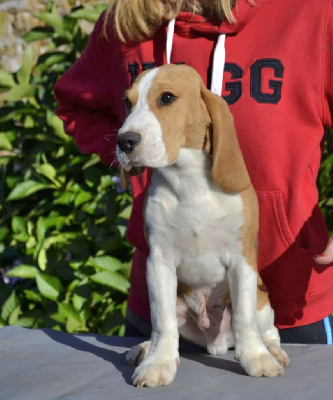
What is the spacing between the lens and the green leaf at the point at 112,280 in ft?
11.0

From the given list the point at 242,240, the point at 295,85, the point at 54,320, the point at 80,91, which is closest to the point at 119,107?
the point at 80,91

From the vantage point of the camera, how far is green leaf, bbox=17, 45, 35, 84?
381 centimetres

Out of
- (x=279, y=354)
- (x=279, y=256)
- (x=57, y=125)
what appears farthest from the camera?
(x=57, y=125)

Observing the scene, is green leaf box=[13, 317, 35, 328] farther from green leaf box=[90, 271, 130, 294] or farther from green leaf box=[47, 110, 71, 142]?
green leaf box=[47, 110, 71, 142]

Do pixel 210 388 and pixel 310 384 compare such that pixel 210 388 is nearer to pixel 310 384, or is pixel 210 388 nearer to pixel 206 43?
pixel 310 384

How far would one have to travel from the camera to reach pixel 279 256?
7.53 ft

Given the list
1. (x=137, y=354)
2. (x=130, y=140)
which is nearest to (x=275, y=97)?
(x=130, y=140)

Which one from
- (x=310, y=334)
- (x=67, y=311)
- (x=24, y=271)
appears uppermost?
(x=310, y=334)

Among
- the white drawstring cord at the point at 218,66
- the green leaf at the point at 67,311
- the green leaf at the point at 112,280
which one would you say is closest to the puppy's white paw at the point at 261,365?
the white drawstring cord at the point at 218,66

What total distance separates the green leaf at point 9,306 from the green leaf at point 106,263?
0.57 m

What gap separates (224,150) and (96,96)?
91cm

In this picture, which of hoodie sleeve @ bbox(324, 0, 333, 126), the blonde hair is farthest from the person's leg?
the blonde hair

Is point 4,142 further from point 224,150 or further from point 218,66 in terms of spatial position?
point 224,150

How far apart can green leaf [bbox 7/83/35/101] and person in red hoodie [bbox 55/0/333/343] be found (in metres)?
1.45
